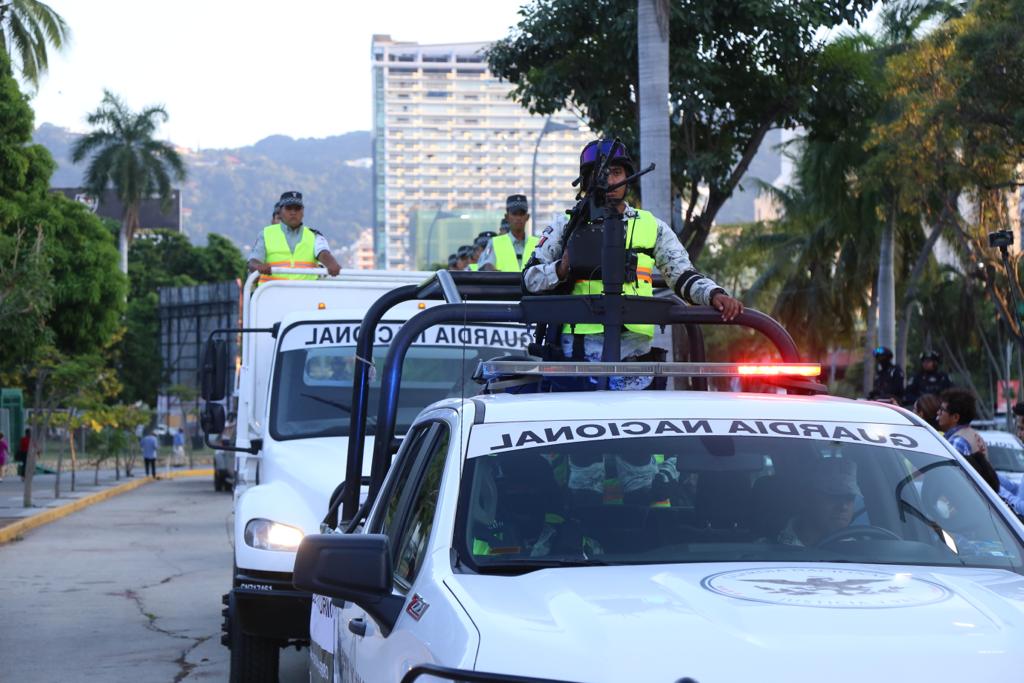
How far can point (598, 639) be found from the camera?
131 inches

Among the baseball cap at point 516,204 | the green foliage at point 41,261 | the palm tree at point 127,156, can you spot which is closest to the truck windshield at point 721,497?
the baseball cap at point 516,204

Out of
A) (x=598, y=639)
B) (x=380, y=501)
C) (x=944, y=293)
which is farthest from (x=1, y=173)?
(x=944, y=293)

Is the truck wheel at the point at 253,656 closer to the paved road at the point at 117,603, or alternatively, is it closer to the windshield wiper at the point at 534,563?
the paved road at the point at 117,603

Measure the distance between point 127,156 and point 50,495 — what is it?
3766 centimetres

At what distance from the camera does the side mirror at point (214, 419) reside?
1023 cm

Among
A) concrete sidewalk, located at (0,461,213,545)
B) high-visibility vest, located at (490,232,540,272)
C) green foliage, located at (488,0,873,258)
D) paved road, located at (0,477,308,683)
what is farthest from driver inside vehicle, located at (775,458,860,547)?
concrete sidewalk, located at (0,461,213,545)

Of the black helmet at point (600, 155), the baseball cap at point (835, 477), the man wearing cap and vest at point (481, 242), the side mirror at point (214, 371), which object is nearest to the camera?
the baseball cap at point (835, 477)

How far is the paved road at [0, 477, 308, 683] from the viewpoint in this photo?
10.2 m

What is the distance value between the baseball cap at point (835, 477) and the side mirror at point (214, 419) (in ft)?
21.0

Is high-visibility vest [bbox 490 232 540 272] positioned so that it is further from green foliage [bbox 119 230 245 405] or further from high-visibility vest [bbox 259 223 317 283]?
green foliage [bbox 119 230 245 405]

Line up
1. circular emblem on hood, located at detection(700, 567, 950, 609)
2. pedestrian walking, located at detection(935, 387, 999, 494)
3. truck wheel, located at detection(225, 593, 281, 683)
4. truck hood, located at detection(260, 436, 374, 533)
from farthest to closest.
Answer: pedestrian walking, located at detection(935, 387, 999, 494) → truck hood, located at detection(260, 436, 374, 533) → truck wheel, located at detection(225, 593, 281, 683) → circular emblem on hood, located at detection(700, 567, 950, 609)

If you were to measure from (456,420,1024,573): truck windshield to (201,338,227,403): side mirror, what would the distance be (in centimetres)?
599

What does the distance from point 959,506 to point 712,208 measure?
1902 centimetres

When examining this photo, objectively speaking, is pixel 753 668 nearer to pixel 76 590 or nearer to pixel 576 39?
pixel 76 590
